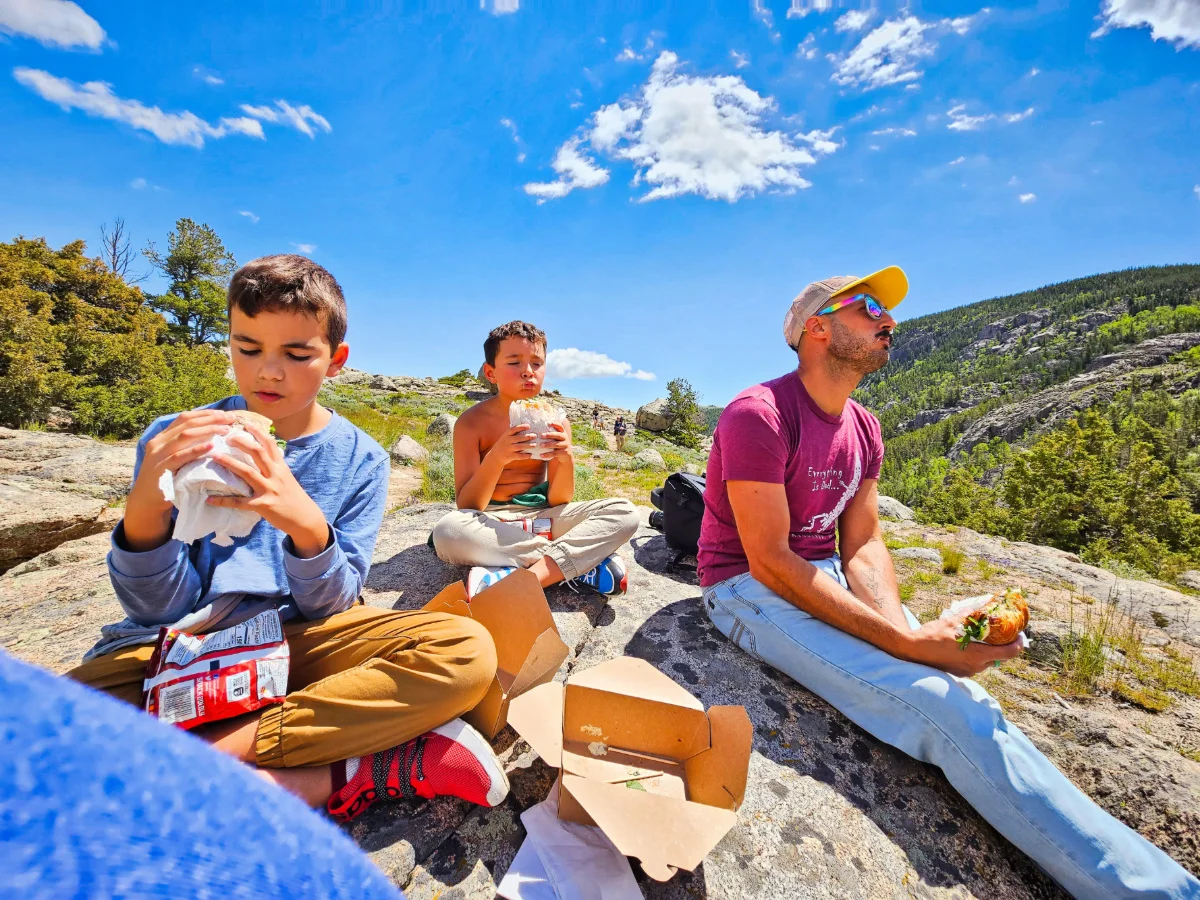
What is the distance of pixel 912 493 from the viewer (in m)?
53.2

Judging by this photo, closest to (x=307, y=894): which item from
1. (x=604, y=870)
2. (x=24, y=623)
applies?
(x=604, y=870)

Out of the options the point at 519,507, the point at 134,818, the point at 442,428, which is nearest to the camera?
the point at 134,818

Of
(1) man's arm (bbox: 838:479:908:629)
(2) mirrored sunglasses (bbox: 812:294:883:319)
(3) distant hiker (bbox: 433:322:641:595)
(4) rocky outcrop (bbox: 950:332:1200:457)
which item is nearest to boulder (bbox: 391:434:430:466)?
(3) distant hiker (bbox: 433:322:641:595)

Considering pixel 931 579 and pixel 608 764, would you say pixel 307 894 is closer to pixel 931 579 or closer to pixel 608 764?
pixel 608 764

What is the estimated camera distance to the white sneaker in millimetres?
2803

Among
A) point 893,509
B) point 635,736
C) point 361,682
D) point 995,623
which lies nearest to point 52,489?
point 361,682

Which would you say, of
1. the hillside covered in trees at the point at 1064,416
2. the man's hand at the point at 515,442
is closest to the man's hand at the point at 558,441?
the man's hand at the point at 515,442

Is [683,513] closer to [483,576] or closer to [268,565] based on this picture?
[483,576]

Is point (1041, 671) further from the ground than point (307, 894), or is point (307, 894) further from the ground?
point (307, 894)

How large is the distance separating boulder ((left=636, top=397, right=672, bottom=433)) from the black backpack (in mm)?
34457

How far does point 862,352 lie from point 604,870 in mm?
2543

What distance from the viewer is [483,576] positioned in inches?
114

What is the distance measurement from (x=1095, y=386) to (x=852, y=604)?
341ft

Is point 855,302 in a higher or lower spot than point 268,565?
higher
